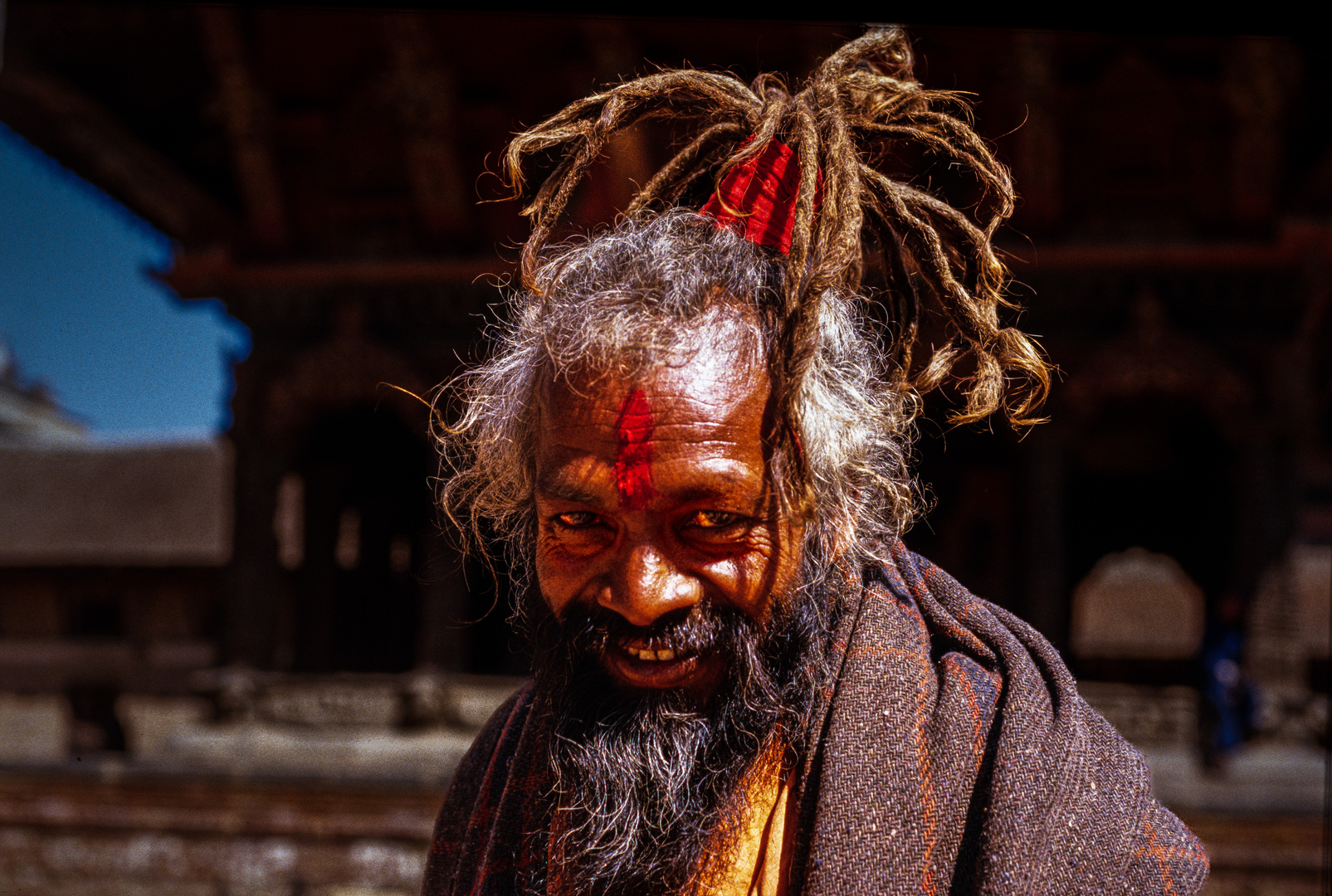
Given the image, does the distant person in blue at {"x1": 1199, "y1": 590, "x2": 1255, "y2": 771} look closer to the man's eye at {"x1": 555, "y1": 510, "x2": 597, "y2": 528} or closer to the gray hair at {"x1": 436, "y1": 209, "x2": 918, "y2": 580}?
the gray hair at {"x1": 436, "y1": 209, "x2": 918, "y2": 580}

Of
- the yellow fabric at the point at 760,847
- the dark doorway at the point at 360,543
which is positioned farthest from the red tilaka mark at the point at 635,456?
the dark doorway at the point at 360,543

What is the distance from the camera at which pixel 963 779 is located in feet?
3.71

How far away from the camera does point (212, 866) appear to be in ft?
20.0

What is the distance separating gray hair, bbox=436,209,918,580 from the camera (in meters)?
1.21

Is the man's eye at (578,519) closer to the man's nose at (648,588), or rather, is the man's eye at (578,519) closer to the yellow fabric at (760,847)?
the man's nose at (648,588)

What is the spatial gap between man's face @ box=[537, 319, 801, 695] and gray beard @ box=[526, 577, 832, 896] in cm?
2

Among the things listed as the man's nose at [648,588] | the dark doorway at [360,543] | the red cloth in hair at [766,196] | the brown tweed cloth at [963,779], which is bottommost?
the dark doorway at [360,543]

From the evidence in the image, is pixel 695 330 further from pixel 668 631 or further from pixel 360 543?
pixel 360 543

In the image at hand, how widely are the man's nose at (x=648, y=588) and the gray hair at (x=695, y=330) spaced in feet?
0.52

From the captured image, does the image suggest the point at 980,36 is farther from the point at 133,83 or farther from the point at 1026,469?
the point at 133,83

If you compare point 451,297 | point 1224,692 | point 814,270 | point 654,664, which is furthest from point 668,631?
point 451,297

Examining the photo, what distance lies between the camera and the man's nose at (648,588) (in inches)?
45.8

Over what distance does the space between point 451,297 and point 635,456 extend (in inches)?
215

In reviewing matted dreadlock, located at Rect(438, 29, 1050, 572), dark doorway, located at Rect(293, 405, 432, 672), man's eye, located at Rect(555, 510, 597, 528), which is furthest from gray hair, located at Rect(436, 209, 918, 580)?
dark doorway, located at Rect(293, 405, 432, 672)
